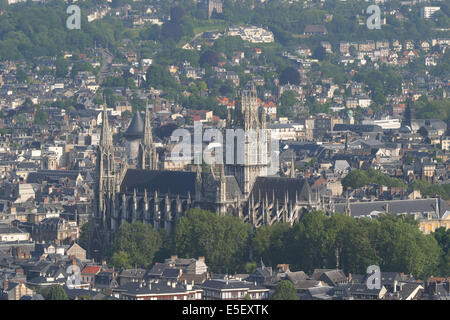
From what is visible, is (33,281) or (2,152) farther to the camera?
(2,152)

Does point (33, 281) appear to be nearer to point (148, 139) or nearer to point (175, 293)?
point (175, 293)

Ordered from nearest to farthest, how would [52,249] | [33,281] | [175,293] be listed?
[175,293]
[33,281]
[52,249]

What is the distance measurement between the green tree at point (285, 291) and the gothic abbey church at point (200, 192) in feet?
50.5

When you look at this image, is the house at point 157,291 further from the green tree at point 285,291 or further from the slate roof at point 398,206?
the slate roof at point 398,206

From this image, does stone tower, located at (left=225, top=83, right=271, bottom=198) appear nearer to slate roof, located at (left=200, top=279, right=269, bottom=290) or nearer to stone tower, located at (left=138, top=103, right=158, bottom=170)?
stone tower, located at (left=138, top=103, right=158, bottom=170)

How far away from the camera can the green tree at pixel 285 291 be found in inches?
3757

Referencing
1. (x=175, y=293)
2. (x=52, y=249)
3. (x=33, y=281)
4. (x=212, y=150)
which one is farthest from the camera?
(x=212, y=150)

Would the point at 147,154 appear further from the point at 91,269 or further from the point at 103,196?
the point at 91,269

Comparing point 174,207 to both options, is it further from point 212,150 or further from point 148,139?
point 212,150

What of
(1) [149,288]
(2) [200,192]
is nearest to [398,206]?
(2) [200,192]

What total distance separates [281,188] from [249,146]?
13.7ft

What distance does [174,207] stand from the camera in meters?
118
